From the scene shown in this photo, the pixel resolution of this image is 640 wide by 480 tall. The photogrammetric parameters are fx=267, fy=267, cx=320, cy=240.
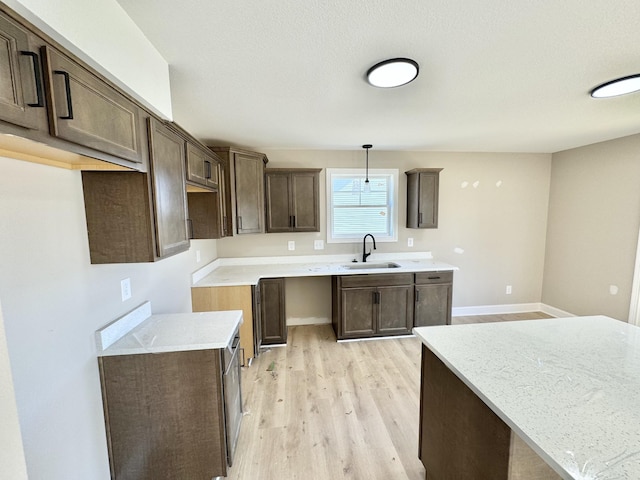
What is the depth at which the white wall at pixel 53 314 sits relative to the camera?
0.95 m

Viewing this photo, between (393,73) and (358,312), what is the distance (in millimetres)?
2533

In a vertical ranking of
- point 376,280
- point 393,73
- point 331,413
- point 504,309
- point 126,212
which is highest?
point 393,73

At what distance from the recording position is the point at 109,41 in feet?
3.24

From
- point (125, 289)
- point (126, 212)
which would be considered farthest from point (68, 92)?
point (125, 289)

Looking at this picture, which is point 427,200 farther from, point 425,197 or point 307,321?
point 307,321

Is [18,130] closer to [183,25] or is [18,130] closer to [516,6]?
[183,25]

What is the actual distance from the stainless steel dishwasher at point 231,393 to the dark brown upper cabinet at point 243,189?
1.50 metres

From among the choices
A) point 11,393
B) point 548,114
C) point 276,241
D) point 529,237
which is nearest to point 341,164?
point 276,241

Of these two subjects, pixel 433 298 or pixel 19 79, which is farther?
pixel 433 298

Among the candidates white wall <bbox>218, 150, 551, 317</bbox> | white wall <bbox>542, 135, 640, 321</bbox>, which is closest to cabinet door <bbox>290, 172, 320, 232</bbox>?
white wall <bbox>218, 150, 551, 317</bbox>

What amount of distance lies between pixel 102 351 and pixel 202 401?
1.88ft

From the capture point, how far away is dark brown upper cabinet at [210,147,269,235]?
2902 mm

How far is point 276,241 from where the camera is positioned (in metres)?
3.70

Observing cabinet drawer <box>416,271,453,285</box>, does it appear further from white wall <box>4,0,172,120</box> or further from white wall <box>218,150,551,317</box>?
white wall <box>4,0,172,120</box>
